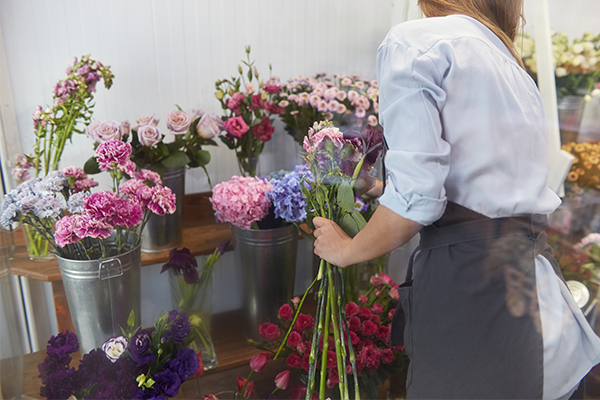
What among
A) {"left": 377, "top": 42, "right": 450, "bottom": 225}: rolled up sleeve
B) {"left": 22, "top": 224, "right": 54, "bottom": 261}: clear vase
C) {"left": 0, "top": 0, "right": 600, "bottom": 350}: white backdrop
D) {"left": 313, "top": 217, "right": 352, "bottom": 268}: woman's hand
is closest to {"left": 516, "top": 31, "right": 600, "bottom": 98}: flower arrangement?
{"left": 0, "top": 0, "right": 600, "bottom": 350}: white backdrop

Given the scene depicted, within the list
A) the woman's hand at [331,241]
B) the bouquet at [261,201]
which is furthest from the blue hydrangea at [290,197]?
the woman's hand at [331,241]

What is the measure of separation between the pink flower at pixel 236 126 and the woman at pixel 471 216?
472 mm

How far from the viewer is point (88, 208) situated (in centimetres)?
69

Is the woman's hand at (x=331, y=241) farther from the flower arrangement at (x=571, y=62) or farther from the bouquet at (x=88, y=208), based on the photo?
the flower arrangement at (x=571, y=62)

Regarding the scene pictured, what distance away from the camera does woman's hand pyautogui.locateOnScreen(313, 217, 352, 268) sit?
62cm

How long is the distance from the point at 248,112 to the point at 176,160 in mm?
233

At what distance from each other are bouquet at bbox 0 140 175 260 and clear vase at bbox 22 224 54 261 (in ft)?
0.17

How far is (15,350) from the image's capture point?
0.72 m

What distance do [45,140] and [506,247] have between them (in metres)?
0.86

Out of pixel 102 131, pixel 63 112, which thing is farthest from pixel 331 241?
pixel 63 112

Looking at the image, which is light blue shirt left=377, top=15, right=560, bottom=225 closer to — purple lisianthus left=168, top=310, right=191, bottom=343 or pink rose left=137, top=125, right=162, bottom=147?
purple lisianthus left=168, top=310, right=191, bottom=343

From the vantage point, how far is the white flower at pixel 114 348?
0.67 meters

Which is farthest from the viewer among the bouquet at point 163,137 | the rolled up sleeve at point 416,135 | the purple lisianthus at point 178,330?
the bouquet at point 163,137

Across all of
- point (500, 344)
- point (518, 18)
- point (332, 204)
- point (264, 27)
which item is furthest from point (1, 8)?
point (500, 344)
